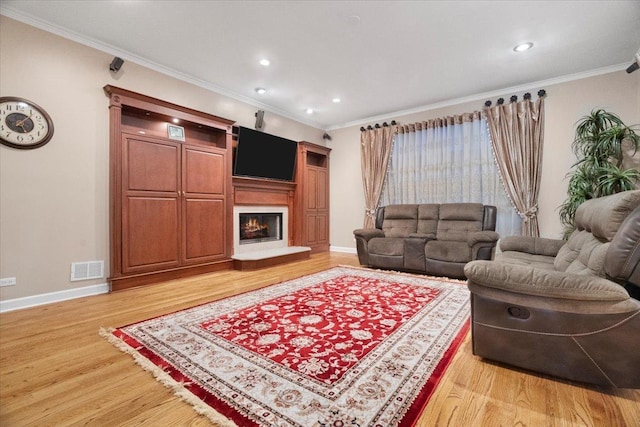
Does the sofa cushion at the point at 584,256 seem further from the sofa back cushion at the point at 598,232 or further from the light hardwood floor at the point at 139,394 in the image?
the light hardwood floor at the point at 139,394

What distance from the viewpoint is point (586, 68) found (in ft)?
12.3

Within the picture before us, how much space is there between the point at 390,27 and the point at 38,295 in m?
4.42

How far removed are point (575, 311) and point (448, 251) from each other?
94.7 inches

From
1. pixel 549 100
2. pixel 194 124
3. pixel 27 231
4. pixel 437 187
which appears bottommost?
pixel 27 231

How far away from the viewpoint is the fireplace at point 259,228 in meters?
4.80

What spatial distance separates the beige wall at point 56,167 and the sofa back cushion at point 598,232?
4.30m

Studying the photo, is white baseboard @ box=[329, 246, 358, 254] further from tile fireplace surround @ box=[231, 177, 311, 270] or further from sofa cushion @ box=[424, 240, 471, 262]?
sofa cushion @ box=[424, 240, 471, 262]

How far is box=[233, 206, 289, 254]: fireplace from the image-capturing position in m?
4.80

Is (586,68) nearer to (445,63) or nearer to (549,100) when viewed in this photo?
(549,100)

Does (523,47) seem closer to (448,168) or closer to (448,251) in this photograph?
(448,168)

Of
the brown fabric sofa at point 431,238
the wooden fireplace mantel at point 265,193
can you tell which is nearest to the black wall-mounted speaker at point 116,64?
the wooden fireplace mantel at point 265,193

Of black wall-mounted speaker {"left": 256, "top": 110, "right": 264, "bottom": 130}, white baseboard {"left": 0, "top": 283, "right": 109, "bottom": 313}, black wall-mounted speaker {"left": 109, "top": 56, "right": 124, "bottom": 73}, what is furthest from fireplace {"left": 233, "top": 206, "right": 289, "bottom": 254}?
black wall-mounted speaker {"left": 109, "top": 56, "right": 124, "bottom": 73}

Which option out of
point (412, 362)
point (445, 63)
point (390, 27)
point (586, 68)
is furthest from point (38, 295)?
point (586, 68)

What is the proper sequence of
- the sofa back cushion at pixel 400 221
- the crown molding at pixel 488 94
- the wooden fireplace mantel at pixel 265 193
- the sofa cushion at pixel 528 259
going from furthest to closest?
the wooden fireplace mantel at pixel 265 193 → the sofa back cushion at pixel 400 221 → the crown molding at pixel 488 94 → the sofa cushion at pixel 528 259
